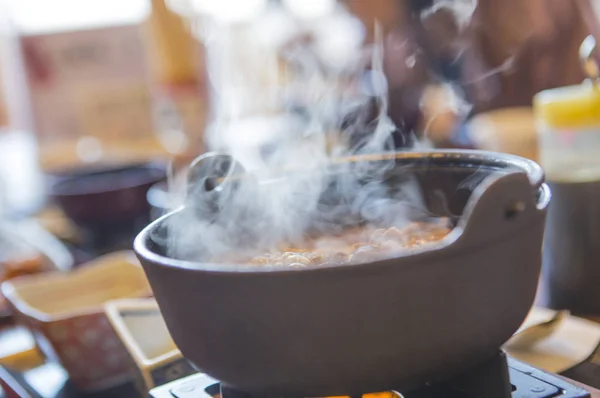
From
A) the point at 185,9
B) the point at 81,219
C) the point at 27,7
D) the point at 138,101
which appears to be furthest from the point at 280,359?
the point at 27,7

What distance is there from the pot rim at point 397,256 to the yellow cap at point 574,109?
32 cm

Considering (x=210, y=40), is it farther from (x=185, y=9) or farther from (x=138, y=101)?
(x=138, y=101)

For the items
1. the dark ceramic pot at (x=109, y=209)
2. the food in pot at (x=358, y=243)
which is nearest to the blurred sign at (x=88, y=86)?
the dark ceramic pot at (x=109, y=209)

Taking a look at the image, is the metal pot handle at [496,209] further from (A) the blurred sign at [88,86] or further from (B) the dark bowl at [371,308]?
(A) the blurred sign at [88,86]

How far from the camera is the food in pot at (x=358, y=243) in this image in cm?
92

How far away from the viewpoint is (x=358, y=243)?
1064 millimetres

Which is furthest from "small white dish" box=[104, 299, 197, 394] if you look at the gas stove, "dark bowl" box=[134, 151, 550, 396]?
"dark bowl" box=[134, 151, 550, 396]

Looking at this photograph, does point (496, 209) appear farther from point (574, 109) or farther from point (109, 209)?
point (109, 209)

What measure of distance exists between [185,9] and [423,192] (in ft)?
8.41

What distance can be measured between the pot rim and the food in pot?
106 millimetres

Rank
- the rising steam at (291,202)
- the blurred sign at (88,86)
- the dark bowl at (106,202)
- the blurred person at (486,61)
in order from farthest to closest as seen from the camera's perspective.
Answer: the blurred sign at (88,86)
the blurred person at (486,61)
the dark bowl at (106,202)
the rising steam at (291,202)

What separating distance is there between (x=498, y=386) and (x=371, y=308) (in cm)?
25

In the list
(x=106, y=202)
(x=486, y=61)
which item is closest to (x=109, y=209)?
(x=106, y=202)

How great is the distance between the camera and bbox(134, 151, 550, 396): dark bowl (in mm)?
683
